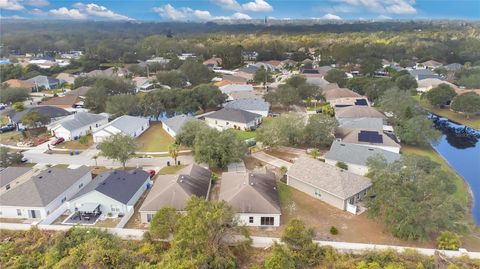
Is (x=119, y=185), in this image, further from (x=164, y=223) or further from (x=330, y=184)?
(x=330, y=184)

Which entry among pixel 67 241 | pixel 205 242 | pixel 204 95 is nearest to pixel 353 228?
pixel 205 242

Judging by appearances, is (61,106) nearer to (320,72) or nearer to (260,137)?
(260,137)

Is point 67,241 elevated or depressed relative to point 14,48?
depressed

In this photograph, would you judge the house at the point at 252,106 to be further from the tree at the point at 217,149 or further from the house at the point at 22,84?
the house at the point at 22,84

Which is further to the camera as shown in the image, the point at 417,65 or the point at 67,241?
the point at 417,65

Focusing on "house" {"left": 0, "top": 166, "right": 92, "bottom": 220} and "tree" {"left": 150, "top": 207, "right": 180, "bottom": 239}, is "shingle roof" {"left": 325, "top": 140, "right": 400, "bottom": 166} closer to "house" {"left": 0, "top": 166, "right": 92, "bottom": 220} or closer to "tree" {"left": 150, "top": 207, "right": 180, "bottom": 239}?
"tree" {"left": 150, "top": 207, "right": 180, "bottom": 239}

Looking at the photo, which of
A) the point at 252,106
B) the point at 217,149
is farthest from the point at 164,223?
the point at 252,106

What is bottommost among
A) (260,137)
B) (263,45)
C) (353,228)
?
(353,228)
